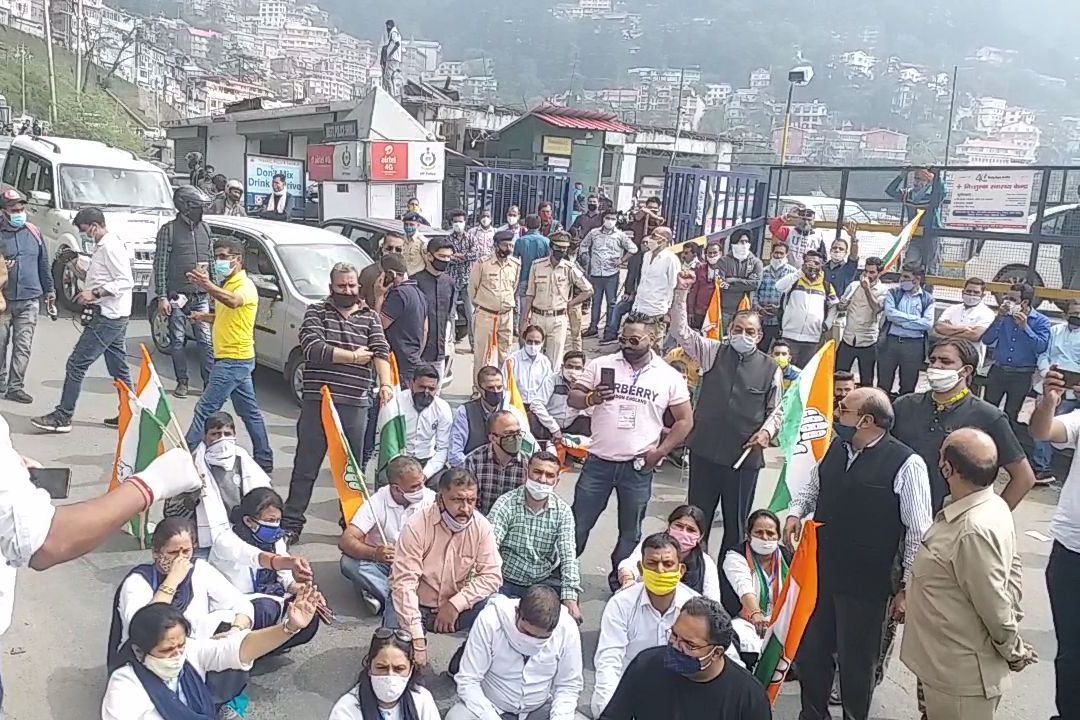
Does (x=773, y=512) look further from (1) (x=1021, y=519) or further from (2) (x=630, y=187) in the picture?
(2) (x=630, y=187)

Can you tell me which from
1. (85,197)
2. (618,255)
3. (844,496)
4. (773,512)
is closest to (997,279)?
(618,255)

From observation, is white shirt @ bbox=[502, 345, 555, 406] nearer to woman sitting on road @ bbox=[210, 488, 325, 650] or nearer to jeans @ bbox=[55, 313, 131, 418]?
woman sitting on road @ bbox=[210, 488, 325, 650]

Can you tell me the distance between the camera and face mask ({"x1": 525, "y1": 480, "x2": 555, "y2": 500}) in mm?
4824

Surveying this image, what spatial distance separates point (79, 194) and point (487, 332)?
645 centimetres

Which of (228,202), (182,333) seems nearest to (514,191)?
(228,202)

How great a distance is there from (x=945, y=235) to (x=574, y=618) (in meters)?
9.12

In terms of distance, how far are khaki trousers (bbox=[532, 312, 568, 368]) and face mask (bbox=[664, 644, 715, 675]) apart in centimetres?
631

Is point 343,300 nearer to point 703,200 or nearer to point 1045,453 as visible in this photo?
point 1045,453

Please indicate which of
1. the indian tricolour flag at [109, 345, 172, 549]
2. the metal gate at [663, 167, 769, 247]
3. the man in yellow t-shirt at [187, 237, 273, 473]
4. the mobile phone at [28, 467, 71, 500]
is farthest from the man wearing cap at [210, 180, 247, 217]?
the mobile phone at [28, 467, 71, 500]

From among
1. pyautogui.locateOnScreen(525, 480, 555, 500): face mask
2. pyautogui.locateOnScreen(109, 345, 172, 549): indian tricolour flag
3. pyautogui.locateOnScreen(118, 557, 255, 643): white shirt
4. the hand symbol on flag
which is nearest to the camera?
pyautogui.locateOnScreen(118, 557, 255, 643): white shirt

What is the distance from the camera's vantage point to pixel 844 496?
4.09 metres

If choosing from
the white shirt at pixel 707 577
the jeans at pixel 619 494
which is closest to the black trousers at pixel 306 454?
the jeans at pixel 619 494

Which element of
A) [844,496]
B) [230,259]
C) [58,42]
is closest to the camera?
[844,496]

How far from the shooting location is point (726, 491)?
Result: 562 centimetres
